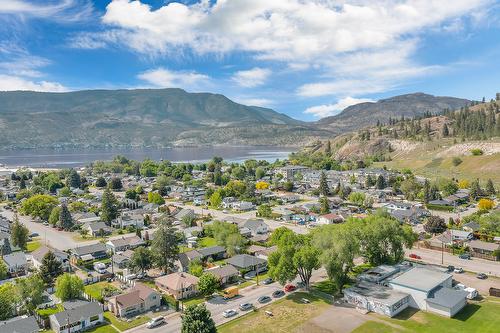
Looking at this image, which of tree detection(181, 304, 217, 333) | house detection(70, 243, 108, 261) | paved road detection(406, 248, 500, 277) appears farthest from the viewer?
house detection(70, 243, 108, 261)

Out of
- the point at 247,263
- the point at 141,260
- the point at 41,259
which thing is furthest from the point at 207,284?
the point at 41,259

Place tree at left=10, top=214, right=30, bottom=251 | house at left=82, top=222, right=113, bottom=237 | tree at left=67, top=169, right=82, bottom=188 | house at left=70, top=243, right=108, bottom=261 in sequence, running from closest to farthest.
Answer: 1. house at left=70, top=243, right=108, bottom=261
2. tree at left=10, top=214, right=30, bottom=251
3. house at left=82, top=222, right=113, bottom=237
4. tree at left=67, top=169, right=82, bottom=188

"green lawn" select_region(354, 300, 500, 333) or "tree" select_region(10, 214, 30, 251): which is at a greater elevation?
"tree" select_region(10, 214, 30, 251)

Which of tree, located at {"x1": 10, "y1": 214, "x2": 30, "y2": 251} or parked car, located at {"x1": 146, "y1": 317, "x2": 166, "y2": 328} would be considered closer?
parked car, located at {"x1": 146, "y1": 317, "x2": 166, "y2": 328}

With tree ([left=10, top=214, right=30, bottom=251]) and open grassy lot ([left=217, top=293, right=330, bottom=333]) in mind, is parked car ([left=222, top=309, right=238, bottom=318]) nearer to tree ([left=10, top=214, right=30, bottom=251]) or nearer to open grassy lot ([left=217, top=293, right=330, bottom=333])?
open grassy lot ([left=217, top=293, right=330, bottom=333])

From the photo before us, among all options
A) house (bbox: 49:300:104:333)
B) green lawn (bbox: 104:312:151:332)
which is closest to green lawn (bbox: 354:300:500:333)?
green lawn (bbox: 104:312:151:332)

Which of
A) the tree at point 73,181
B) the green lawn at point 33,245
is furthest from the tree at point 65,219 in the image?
the tree at point 73,181

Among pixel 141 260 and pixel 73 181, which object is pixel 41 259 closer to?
pixel 141 260
